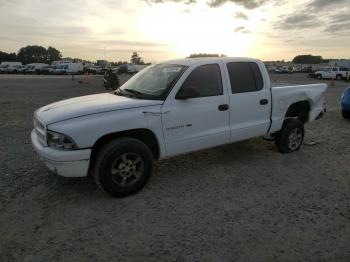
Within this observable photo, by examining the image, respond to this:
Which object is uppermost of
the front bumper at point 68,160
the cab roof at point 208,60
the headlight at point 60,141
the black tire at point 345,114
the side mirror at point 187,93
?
the cab roof at point 208,60

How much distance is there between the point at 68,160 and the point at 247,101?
10.0ft

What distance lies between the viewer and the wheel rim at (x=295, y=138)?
671 cm

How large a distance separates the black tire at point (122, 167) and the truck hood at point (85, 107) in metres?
0.47

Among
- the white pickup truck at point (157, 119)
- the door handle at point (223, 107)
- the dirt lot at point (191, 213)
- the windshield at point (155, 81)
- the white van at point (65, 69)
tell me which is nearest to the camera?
the dirt lot at point (191, 213)

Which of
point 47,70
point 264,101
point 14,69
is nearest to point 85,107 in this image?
point 264,101

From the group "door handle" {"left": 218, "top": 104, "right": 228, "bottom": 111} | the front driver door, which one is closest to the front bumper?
the front driver door

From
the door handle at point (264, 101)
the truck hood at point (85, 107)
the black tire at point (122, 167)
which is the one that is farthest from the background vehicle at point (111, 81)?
the black tire at point (122, 167)

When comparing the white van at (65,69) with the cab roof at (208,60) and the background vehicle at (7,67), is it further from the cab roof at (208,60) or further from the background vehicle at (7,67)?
the cab roof at (208,60)

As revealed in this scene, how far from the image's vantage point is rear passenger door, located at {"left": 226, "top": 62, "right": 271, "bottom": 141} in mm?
5669

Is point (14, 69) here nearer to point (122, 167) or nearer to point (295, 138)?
point (295, 138)

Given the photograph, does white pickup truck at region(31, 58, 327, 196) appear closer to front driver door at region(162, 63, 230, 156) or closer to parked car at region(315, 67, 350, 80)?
front driver door at region(162, 63, 230, 156)

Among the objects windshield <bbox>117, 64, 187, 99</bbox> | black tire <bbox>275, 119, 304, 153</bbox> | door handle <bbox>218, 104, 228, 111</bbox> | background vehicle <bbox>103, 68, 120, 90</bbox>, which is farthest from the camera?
background vehicle <bbox>103, 68, 120, 90</bbox>

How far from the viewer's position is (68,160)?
4.28 m

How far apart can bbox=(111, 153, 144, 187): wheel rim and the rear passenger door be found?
176 cm
